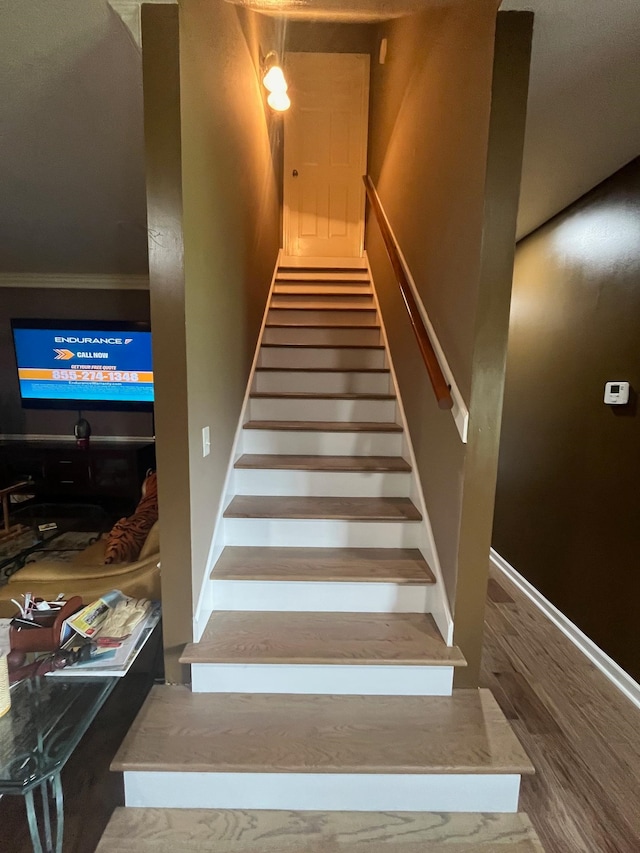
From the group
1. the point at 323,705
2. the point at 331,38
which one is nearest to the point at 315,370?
the point at 323,705

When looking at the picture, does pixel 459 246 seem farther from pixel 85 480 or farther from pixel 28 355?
pixel 28 355

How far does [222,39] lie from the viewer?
1806 millimetres

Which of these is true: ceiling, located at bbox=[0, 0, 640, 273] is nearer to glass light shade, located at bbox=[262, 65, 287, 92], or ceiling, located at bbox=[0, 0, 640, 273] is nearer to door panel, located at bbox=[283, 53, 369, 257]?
glass light shade, located at bbox=[262, 65, 287, 92]

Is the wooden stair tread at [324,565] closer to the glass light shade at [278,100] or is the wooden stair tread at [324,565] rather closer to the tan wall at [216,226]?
the tan wall at [216,226]

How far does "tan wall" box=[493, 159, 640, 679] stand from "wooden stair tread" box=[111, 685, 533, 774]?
102 cm

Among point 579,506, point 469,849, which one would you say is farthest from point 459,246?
point 469,849

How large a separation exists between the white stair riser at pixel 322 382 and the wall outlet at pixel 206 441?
1.05 metres

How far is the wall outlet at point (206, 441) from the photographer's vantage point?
171 cm

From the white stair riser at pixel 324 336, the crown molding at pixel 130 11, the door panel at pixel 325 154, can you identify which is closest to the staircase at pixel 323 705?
the white stair riser at pixel 324 336

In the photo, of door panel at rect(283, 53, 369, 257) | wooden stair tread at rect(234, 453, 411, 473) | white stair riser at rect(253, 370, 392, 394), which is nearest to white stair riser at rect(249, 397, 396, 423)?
white stair riser at rect(253, 370, 392, 394)

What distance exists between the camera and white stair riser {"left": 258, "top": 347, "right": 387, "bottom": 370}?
296cm

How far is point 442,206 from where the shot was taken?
1908mm

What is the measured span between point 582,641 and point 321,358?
2223 mm

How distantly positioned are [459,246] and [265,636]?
5.52ft
